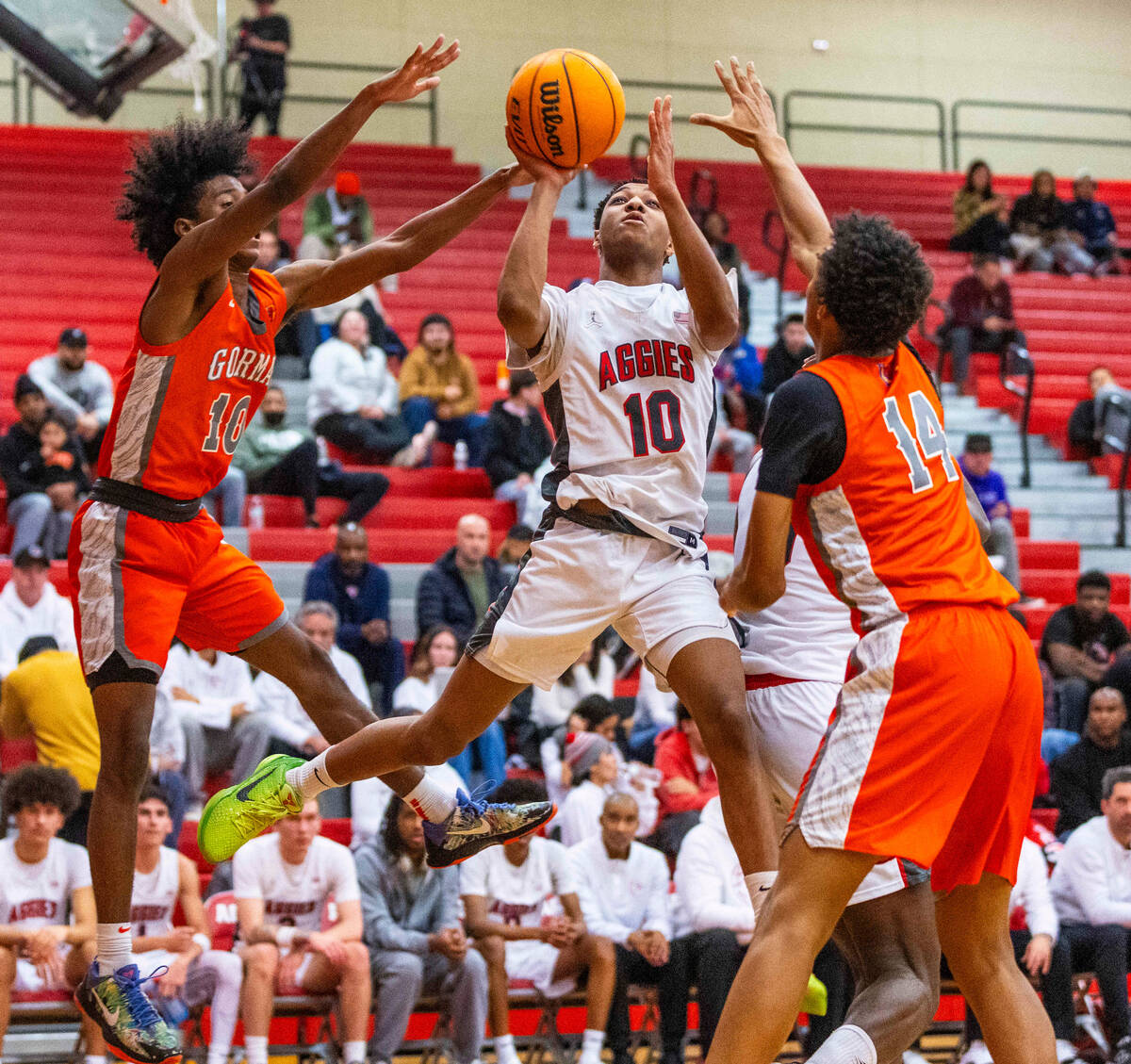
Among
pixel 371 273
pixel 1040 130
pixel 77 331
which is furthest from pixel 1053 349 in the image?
pixel 371 273

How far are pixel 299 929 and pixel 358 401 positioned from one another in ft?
18.2

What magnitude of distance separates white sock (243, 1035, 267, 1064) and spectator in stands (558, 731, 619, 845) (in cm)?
213

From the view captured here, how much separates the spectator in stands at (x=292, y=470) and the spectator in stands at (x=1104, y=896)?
5597 millimetres

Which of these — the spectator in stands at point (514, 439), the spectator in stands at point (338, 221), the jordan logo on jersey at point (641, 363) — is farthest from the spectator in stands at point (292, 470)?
the jordan logo on jersey at point (641, 363)

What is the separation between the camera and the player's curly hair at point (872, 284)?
4.02m

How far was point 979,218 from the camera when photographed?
18.2m

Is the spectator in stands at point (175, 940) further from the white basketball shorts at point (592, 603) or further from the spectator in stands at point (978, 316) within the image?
the spectator in stands at point (978, 316)

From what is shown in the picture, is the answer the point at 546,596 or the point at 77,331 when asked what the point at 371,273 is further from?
the point at 77,331

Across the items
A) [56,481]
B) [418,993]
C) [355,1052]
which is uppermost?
[56,481]

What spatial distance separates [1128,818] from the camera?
343 inches

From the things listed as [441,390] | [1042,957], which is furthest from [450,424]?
[1042,957]

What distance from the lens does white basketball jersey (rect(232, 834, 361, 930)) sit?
7977mm

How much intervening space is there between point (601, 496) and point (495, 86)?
16.8m

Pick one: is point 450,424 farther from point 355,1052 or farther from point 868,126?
point 868,126
